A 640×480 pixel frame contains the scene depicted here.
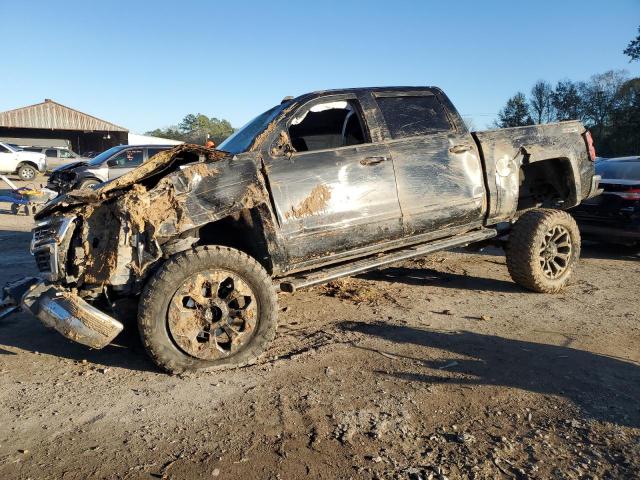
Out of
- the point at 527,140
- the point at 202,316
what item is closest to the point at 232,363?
the point at 202,316

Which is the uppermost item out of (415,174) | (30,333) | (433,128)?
(433,128)

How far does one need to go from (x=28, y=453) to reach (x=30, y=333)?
221 centimetres

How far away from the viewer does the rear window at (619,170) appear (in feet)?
23.5

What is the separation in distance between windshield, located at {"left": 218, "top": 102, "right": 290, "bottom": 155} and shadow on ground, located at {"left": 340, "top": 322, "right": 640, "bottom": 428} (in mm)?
1994

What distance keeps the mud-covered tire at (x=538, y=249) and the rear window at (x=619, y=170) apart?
232 cm

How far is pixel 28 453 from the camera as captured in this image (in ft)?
9.04

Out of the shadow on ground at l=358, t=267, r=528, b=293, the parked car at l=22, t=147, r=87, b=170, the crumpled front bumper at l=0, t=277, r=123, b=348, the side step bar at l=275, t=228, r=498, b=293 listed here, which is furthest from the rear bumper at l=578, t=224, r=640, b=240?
the parked car at l=22, t=147, r=87, b=170

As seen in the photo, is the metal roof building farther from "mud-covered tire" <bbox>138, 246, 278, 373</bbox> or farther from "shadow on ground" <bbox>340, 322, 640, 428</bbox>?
"shadow on ground" <bbox>340, 322, 640, 428</bbox>

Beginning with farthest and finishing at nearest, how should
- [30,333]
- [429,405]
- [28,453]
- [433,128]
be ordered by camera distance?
[433,128] < [30,333] < [429,405] < [28,453]

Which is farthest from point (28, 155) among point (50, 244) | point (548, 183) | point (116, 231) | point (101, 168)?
point (548, 183)

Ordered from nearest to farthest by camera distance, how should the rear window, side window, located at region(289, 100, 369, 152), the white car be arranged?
side window, located at region(289, 100, 369, 152), the rear window, the white car

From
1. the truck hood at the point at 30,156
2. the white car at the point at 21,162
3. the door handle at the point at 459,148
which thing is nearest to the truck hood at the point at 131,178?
the door handle at the point at 459,148

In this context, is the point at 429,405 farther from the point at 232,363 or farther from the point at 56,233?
the point at 56,233

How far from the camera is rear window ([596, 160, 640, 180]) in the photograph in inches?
282
